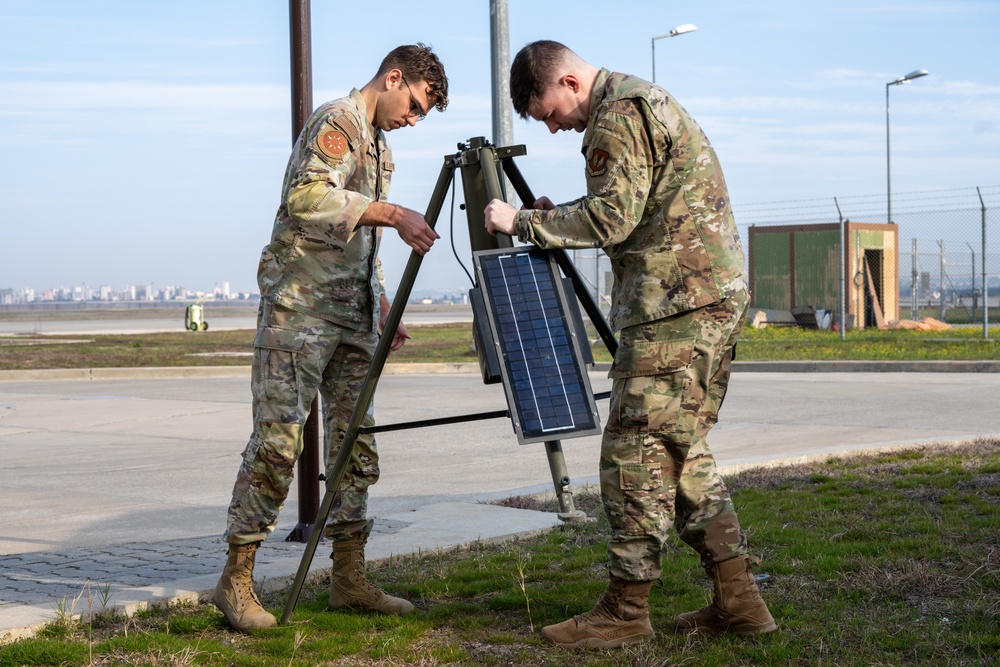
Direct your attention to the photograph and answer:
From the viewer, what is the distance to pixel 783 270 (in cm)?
2861

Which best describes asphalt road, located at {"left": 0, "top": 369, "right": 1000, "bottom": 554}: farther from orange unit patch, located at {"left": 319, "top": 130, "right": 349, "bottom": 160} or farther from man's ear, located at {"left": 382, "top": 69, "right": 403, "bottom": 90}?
man's ear, located at {"left": 382, "top": 69, "right": 403, "bottom": 90}

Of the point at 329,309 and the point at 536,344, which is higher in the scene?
the point at 329,309

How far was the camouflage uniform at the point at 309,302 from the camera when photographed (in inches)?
168

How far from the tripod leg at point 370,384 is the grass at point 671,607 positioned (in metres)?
0.19

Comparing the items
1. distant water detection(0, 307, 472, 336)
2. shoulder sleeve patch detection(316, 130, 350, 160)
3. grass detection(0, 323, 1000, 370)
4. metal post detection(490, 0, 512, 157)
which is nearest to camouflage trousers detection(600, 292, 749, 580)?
shoulder sleeve patch detection(316, 130, 350, 160)

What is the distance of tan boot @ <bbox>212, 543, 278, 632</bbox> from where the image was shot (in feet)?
14.1

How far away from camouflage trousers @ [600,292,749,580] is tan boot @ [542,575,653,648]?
0.08 metres

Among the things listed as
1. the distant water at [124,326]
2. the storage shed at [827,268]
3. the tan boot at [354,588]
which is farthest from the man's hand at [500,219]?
the distant water at [124,326]

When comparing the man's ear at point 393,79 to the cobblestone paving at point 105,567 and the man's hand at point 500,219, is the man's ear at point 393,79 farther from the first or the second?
the cobblestone paving at point 105,567

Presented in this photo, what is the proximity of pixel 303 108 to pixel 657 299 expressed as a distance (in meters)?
2.90

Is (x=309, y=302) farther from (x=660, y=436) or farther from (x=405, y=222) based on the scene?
(x=660, y=436)

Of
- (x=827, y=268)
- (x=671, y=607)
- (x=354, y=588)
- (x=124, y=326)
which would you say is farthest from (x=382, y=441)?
(x=124, y=326)

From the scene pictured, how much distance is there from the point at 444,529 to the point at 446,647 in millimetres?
2175

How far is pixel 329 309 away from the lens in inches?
174
